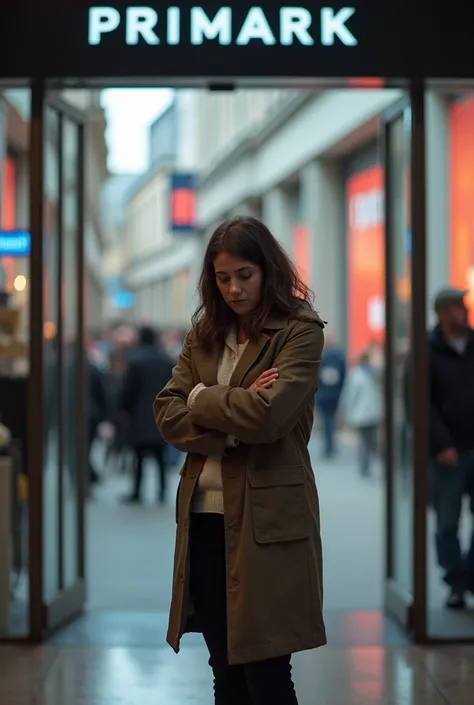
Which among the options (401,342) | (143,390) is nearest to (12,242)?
(401,342)

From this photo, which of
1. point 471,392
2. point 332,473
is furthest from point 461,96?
point 471,392

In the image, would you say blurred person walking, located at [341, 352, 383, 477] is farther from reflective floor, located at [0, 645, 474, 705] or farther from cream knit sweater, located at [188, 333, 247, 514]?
cream knit sweater, located at [188, 333, 247, 514]

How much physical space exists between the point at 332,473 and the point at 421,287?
32.4 ft

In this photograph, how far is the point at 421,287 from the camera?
6.95 metres

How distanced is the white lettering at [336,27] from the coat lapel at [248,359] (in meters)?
3.14

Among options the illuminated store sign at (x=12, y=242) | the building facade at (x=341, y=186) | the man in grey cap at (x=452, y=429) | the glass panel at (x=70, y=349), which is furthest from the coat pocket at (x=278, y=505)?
the building facade at (x=341, y=186)

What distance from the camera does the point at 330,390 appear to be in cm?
1864

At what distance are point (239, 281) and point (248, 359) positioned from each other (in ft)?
0.81

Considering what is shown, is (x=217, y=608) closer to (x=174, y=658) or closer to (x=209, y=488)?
(x=209, y=488)

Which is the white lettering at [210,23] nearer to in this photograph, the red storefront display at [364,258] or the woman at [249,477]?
the woman at [249,477]

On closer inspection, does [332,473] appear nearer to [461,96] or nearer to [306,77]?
[461,96]

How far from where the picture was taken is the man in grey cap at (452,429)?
760cm

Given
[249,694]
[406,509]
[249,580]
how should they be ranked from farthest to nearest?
[406,509] → [249,694] → [249,580]

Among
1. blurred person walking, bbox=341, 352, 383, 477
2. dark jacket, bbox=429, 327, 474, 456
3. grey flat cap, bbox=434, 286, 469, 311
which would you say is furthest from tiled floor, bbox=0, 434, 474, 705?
blurred person walking, bbox=341, 352, 383, 477
